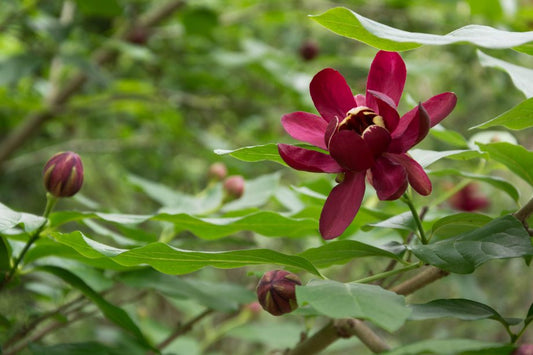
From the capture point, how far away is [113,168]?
2674 millimetres

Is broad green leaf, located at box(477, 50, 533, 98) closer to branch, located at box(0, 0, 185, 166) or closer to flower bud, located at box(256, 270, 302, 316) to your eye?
flower bud, located at box(256, 270, 302, 316)

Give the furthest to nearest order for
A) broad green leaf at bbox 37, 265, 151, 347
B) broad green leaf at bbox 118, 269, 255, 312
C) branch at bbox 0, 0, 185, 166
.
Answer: branch at bbox 0, 0, 185, 166
broad green leaf at bbox 118, 269, 255, 312
broad green leaf at bbox 37, 265, 151, 347

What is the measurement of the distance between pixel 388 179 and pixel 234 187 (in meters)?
0.50

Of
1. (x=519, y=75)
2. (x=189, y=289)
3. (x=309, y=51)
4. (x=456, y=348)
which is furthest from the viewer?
(x=309, y=51)

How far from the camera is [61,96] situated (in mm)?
1784

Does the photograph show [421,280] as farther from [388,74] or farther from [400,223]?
[388,74]

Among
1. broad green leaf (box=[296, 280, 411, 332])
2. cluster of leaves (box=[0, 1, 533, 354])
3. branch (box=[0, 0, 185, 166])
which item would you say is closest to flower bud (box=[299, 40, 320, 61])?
cluster of leaves (box=[0, 1, 533, 354])

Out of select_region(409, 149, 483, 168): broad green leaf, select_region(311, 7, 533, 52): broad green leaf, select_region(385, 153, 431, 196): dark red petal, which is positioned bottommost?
select_region(409, 149, 483, 168): broad green leaf

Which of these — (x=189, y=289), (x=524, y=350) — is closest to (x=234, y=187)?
(x=189, y=289)

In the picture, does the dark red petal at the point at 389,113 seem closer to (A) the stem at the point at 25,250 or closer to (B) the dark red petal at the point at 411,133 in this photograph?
(B) the dark red petal at the point at 411,133

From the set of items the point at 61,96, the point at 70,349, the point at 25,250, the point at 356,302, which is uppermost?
the point at 356,302

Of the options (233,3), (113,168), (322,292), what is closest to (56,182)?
(322,292)

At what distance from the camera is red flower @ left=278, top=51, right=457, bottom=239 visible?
0.48 m

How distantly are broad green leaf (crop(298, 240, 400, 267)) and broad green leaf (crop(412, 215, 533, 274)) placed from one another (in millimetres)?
43
